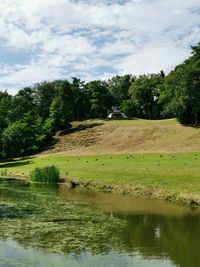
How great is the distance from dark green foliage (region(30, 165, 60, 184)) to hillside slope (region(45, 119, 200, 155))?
79.6 ft

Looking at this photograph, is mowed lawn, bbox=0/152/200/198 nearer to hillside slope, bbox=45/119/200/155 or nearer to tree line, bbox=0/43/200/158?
hillside slope, bbox=45/119/200/155

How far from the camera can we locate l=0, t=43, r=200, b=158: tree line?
81312 millimetres

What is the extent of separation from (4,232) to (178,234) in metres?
9.19

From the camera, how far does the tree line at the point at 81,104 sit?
267 ft

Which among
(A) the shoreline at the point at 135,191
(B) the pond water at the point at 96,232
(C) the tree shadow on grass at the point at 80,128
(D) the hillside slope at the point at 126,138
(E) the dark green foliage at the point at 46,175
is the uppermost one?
(C) the tree shadow on grass at the point at 80,128

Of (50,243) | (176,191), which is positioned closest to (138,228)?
(50,243)

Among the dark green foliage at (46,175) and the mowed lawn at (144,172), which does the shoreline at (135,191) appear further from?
the dark green foliage at (46,175)

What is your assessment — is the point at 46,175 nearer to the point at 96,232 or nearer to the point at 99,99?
the point at 96,232

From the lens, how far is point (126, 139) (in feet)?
286

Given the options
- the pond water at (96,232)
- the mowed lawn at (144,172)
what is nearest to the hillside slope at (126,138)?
the mowed lawn at (144,172)

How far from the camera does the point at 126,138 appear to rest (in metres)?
88.0

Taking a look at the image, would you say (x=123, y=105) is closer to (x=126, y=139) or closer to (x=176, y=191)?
(x=126, y=139)

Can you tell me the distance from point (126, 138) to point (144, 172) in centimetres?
4161

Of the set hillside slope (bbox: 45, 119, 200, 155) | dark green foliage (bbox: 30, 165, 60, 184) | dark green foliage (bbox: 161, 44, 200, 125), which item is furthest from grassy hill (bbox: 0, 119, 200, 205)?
dark green foliage (bbox: 161, 44, 200, 125)
